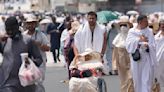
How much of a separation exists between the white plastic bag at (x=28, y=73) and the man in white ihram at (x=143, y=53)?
421cm

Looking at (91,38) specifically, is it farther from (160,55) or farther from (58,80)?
(58,80)

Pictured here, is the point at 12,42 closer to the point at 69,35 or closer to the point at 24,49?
the point at 24,49

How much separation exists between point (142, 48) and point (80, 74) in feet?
6.63

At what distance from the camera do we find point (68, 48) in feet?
56.1

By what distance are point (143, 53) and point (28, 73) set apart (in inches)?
178

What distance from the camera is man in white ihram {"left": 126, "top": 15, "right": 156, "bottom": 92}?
12344 millimetres

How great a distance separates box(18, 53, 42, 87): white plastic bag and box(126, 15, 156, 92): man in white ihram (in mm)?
4213

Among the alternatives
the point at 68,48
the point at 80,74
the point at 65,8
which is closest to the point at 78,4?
the point at 65,8

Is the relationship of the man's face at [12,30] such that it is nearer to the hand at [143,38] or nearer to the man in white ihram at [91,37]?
the man in white ihram at [91,37]

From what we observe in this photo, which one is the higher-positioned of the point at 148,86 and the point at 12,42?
the point at 12,42

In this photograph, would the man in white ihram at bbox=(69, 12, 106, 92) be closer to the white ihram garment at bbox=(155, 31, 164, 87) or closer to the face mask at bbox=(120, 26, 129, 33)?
the white ihram garment at bbox=(155, 31, 164, 87)

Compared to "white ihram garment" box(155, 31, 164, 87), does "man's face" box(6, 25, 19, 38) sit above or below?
above

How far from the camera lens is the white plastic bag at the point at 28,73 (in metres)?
8.23

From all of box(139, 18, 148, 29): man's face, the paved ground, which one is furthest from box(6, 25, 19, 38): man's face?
the paved ground
